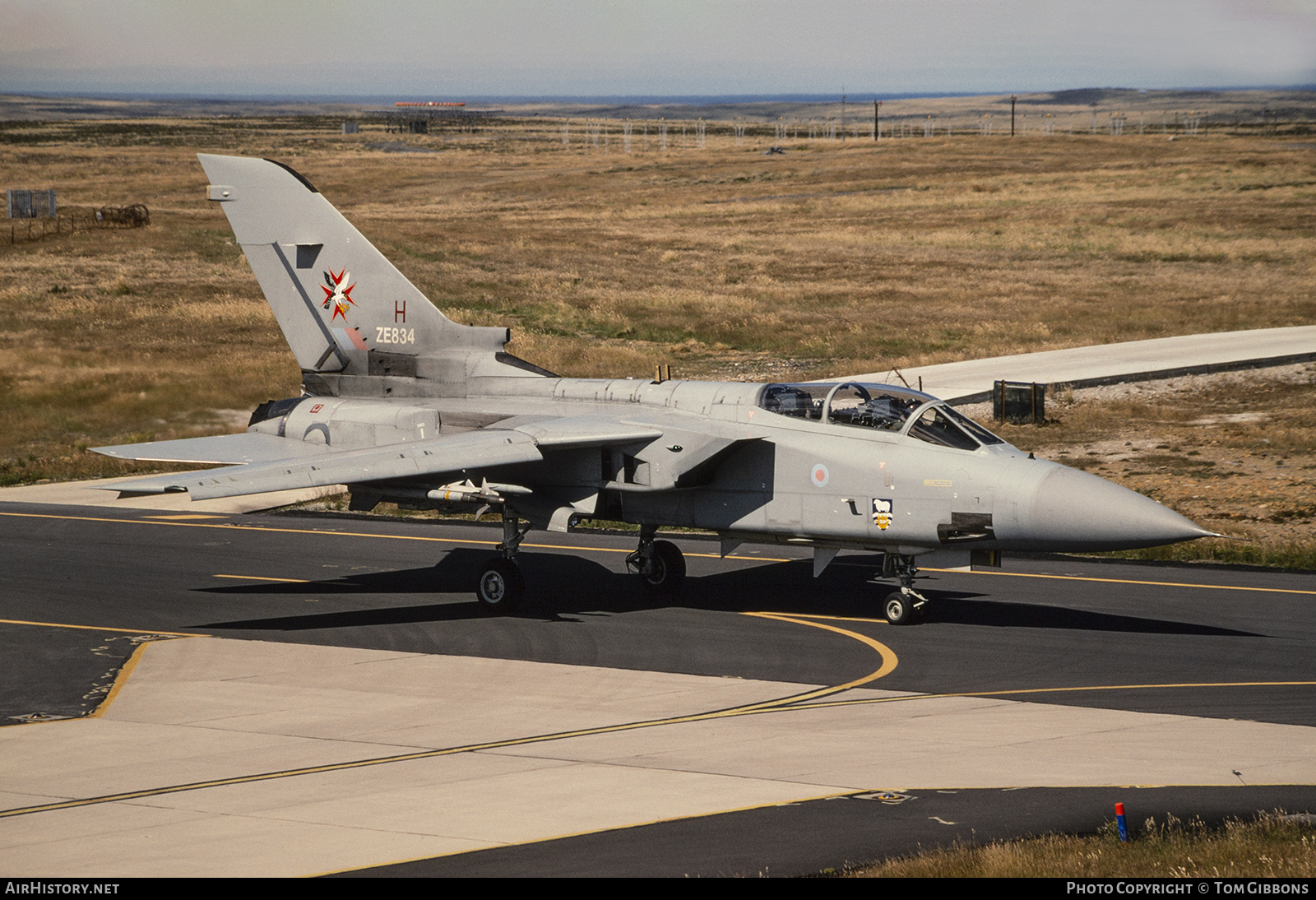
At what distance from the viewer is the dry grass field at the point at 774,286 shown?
3512 centimetres

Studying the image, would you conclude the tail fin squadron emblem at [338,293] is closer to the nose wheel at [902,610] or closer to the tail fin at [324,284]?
the tail fin at [324,284]

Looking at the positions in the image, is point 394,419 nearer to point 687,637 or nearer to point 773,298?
point 687,637

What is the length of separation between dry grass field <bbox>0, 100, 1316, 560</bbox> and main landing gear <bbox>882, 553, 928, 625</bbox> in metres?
8.13

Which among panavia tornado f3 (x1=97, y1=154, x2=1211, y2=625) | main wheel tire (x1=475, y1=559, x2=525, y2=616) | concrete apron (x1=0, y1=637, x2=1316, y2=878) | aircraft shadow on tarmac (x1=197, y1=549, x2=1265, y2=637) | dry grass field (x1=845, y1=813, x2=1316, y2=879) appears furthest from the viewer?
main wheel tire (x1=475, y1=559, x2=525, y2=616)

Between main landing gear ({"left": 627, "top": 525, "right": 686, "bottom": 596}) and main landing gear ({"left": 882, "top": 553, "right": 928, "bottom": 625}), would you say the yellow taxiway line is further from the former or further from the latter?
main landing gear ({"left": 627, "top": 525, "right": 686, "bottom": 596})

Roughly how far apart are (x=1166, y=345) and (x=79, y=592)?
36.7 m

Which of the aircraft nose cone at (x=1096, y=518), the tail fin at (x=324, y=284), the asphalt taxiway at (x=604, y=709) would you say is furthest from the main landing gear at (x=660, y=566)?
the aircraft nose cone at (x=1096, y=518)

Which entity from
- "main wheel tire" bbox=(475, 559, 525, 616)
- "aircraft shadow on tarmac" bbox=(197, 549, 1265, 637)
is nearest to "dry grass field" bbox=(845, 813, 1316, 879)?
"aircraft shadow on tarmac" bbox=(197, 549, 1265, 637)

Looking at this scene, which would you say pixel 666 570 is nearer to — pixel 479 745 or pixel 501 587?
pixel 501 587

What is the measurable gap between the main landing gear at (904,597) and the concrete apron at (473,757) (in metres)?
3.26

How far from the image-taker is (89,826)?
1110cm

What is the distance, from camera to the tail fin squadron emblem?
22094 mm

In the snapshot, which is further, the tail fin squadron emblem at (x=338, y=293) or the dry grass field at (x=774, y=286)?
the dry grass field at (x=774, y=286)

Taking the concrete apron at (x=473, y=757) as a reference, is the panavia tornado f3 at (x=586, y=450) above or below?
above
